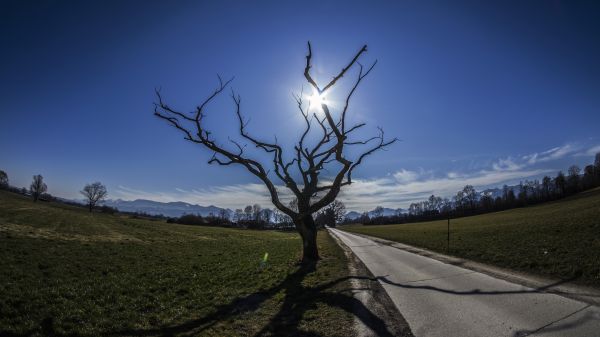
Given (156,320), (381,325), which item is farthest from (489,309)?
(156,320)

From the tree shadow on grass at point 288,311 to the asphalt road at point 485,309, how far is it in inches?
42.7

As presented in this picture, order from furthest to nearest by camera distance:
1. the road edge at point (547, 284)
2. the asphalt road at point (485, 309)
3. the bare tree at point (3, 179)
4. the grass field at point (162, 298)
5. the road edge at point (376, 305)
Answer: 1. the bare tree at point (3, 179)
2. the road edge at point (547, 284)
3. the grass field at point (162, 298)
4. the road edge at point (376, 305)
5. the asphalt road at point (485, 309)

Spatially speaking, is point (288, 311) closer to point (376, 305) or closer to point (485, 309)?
point (376, 305)

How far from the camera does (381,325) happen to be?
22.7ft

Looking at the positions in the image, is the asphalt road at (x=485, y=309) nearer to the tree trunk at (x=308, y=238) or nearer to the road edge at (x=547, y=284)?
the road edge at (x=547, y=284)

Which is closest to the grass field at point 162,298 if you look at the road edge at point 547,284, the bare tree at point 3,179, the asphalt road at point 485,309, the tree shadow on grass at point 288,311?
the tree shadow on grass at point 288,311

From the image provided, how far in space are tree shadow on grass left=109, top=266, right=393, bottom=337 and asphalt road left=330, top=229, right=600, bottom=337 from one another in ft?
3.55

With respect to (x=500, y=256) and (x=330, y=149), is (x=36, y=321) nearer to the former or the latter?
(x=330, y=149)

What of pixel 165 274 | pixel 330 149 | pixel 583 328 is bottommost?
pixel 165 274

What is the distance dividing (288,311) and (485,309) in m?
5.08

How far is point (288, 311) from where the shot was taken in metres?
8.37

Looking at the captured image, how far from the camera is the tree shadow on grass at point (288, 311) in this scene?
6758 millimetres

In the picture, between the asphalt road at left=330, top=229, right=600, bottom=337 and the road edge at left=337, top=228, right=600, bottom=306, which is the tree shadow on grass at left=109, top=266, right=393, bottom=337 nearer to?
the asphalt road at left=330, top=229, right=600, bottom=337

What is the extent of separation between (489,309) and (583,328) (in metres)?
1.76
